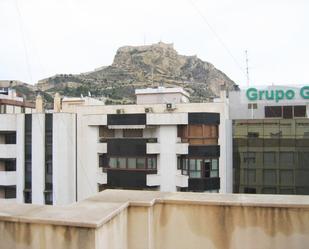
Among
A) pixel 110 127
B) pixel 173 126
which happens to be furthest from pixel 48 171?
pixel 173 126

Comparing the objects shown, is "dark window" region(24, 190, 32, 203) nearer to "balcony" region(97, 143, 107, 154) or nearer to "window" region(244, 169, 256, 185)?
"balcony" region(97, 143, 107, 154)

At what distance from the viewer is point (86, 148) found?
26.9 meters

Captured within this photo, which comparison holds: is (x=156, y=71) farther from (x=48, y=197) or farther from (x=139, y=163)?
(x=139, y=163)

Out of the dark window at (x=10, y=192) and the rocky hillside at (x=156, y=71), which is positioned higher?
the rocky hillside at (x=156, y=71)

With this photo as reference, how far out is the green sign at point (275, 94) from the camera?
2655 cm

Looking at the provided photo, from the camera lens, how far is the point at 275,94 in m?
27.0

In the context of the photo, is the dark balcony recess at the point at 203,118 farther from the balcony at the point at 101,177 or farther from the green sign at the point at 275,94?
the balcony at the point at 101,177

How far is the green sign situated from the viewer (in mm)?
26547

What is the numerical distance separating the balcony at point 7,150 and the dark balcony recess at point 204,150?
13077 millimetres

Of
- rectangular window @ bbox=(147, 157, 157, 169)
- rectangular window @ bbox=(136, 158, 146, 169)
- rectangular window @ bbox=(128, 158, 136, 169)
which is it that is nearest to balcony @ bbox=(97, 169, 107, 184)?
rectangular window @ bbox=(128, 158, 136, 169)

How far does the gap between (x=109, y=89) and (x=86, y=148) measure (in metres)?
64.2

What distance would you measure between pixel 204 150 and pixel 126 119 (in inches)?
227

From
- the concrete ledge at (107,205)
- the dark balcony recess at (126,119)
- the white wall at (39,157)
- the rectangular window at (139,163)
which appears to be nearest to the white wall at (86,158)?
the dark balcony recess at (126,119)

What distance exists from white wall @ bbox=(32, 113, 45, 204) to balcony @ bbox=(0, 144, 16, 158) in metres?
1.67
